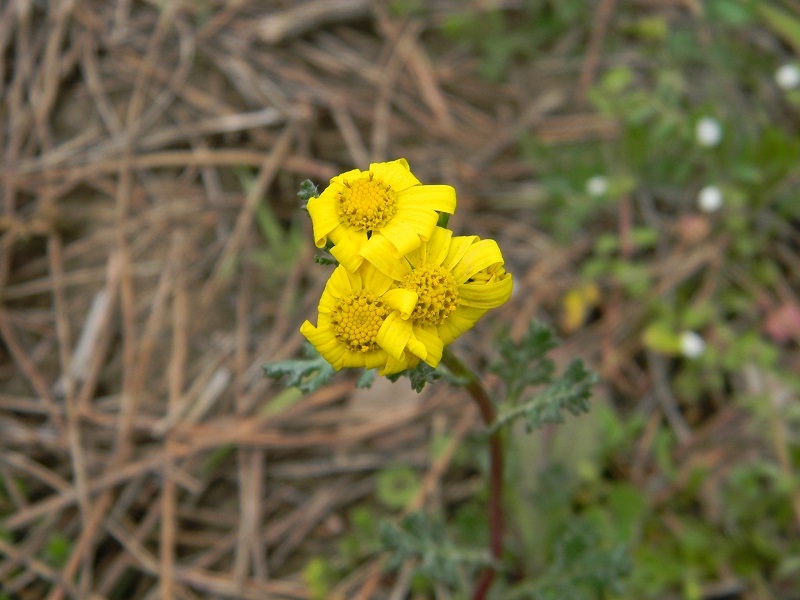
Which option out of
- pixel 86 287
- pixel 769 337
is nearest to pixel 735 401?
pixel 769 337

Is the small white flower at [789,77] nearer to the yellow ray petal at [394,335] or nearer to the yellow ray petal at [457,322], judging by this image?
the yellow ray petal at [457,322]

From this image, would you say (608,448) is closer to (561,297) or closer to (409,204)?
(561,297)

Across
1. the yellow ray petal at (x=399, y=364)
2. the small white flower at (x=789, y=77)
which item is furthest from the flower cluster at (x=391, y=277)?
the small white flower at (x=789, y=77)

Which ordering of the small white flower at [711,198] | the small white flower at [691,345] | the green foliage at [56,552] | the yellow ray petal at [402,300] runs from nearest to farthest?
the yellow ray petal at [402,300], the green foliage at [56,552], the small white flower at [691,345], the small white flower at [711,198]

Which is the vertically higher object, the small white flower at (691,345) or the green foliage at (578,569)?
the small white flower at (691,345)

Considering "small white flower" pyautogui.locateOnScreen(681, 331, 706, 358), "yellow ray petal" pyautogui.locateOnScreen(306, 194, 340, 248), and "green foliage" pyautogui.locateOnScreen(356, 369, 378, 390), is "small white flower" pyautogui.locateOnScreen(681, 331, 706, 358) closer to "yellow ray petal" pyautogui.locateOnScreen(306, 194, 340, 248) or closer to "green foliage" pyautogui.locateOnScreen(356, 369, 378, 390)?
"green foliage" pyautogui.locateOnScreen(356, 369, 378, 390)
